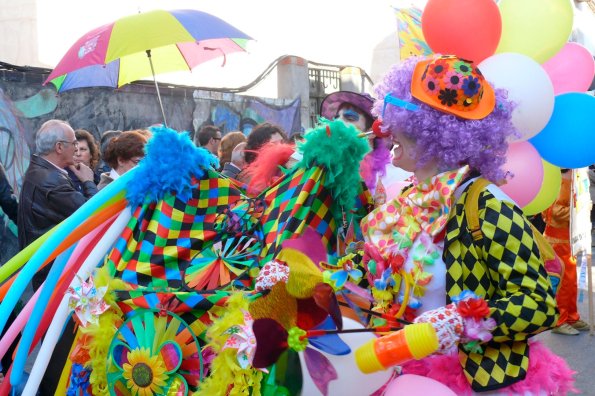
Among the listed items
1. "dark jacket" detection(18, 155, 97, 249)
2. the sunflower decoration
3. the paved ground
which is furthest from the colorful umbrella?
the paved ground

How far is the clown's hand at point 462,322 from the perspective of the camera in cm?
175

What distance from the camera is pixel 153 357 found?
2441 mm

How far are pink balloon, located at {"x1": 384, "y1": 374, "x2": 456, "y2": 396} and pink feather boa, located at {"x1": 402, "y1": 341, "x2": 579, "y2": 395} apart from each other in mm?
75

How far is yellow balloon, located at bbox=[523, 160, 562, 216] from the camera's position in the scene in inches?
106

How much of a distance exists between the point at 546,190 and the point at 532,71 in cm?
58

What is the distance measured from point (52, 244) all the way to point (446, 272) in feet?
5.35

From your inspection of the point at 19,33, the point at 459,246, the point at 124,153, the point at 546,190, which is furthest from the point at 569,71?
the point at 19,33

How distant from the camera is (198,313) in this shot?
254cm

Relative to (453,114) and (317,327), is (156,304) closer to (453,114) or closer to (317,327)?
(317,327)

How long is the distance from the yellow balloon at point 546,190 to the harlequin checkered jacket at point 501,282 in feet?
2.88

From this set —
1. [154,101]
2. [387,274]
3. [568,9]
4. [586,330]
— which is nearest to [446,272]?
[387,274]

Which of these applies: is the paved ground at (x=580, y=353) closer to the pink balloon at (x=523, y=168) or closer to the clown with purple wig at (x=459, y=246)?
the pink balloon at (x=523, y=168)

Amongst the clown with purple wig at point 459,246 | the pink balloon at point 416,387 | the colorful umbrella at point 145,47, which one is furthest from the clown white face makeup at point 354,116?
the pink balloon at point 416,387

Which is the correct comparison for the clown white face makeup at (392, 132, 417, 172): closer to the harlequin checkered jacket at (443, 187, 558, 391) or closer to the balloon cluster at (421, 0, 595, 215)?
the harlequin checkered jacket at (443, 187, 558, 391)
